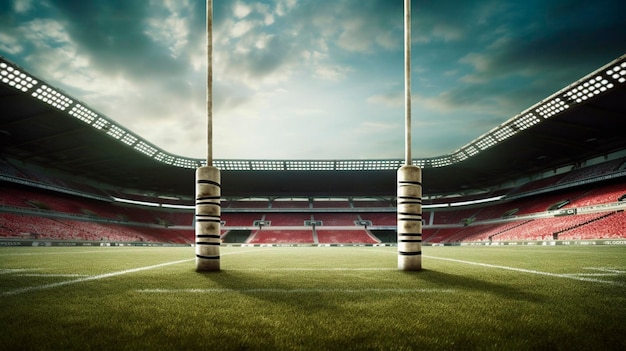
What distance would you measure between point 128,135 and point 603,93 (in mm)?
35777

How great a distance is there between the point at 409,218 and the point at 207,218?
3.46m

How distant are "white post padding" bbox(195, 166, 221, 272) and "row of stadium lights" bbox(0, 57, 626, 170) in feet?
66.9

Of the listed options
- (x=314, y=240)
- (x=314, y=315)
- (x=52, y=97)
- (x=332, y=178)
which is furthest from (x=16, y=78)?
(x=332, y=178)

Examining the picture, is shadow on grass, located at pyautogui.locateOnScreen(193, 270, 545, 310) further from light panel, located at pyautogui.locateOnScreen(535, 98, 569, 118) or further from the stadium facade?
light panel, located at pyautogui.locateOnScreen(535, 98, 569, 118)

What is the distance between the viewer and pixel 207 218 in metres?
6.04

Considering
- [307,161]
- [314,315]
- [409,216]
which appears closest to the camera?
[314,315]

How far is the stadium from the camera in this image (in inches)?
97.4

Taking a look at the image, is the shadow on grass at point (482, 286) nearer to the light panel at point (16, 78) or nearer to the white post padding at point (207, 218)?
the white post padding at point (207, 218)

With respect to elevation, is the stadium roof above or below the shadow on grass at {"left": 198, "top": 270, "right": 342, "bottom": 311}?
above

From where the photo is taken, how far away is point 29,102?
899 inches

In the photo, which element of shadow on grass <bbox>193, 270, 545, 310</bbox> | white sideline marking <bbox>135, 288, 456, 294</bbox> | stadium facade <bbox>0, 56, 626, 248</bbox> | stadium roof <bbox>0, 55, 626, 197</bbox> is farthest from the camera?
stadium facade <bbox>0, 56, 626, 248</bbox>

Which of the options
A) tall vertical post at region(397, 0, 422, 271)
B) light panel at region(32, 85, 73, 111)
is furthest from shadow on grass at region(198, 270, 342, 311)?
light panel at region(32, 85, 73, 111)

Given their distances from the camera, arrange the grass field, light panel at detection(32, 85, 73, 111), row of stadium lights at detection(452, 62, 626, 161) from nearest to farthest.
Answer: the grass field < row of stadium lights at detection(452, 62, 626, 161) < light panel at detection(32, 85, 73, 111)

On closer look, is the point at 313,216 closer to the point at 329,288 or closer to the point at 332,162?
the point at 332,162
